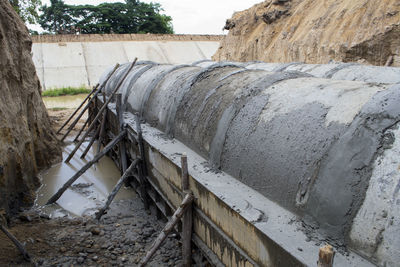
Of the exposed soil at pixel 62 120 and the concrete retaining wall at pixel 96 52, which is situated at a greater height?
the concrete retaining wall at pixel 96 52

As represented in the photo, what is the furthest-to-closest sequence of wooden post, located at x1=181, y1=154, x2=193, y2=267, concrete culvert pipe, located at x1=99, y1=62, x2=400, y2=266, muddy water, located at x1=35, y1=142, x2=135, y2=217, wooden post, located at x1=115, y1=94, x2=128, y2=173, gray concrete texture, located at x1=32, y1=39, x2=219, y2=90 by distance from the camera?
1. gray concrete texture, located at x1=32, y1=39, x2=219, y2=90
2. wooden post, located at x1=115, y1=94, x2=128, y2=173
3. muddy water, located at x1=35, y1=142, x2=135, y2=217
4. wooden post, located at x1=181, y1=154, x2=193, y2=267
5. concrete culvert pipe, located at x1=99, y1=62, x2=400, y2=266

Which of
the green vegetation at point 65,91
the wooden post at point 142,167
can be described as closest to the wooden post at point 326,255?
the wooden post at point 142,167

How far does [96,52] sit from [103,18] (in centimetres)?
1077

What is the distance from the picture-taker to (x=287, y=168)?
291 centimetres

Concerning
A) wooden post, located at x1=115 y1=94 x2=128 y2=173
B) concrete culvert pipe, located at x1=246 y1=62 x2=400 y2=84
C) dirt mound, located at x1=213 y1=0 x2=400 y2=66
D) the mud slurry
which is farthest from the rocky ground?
dirt mound, located at x1=213 y1=0 x2=400 y2=66

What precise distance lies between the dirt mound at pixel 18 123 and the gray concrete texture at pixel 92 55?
16281 mm

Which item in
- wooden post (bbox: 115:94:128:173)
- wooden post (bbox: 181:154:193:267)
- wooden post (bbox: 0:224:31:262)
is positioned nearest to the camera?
wooden post (bbox: 181:154:193:267)

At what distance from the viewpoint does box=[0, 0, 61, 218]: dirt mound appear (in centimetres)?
616

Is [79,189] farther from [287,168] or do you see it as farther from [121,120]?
[287,168]

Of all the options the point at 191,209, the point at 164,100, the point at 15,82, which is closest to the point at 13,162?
the point at 15,82

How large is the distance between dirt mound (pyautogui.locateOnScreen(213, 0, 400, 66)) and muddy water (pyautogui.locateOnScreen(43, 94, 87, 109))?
30.6 ft

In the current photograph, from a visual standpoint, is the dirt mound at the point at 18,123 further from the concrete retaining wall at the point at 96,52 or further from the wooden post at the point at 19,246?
the concrete retaining wall at the point at 96,52

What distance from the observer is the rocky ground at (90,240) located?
473 centimetres

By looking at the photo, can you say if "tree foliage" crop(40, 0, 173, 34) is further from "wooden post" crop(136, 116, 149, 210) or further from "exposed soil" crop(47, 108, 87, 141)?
"wooden post" crop(136, 116, 149, 210)
